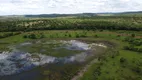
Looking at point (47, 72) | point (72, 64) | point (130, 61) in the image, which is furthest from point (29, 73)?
point (130, 61)

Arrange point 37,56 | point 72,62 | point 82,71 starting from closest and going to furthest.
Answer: point 82,71, point 72,62, point 37,56

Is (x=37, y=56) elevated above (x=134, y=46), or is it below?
below

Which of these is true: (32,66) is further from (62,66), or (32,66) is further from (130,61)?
(130,61)

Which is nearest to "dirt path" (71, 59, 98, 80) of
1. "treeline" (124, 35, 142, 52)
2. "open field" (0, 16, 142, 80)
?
"open field" (0, 16, 142, 80)

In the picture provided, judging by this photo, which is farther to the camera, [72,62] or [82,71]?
[72,62]

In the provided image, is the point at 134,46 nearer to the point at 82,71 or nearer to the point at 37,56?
the point at 82,71

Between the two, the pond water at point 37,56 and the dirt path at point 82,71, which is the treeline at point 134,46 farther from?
the dirt path at point 82,71

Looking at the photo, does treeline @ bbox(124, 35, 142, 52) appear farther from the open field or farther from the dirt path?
the dirt path

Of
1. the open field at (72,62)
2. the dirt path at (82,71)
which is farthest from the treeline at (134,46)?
the dirt path at (82,71)

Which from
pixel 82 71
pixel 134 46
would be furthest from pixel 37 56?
pixel 134 46
